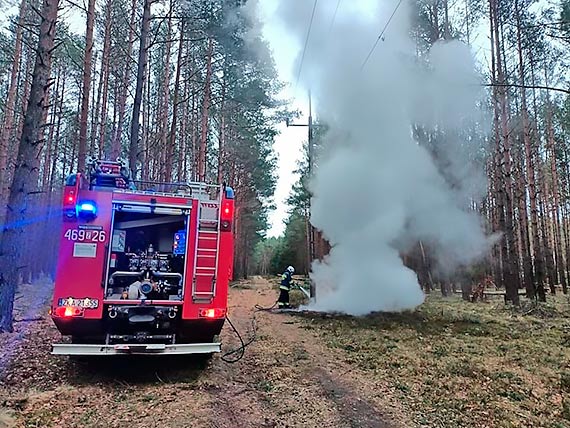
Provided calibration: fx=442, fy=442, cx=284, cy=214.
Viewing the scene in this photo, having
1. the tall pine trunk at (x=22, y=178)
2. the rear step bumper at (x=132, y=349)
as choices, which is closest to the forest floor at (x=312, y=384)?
the rear step bumper at (x=132, y=349)

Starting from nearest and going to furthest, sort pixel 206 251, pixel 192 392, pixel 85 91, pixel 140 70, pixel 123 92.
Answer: pixel 192 392
pixel 206 251
pixel 140 70
pixel 85 91
pixel 123 92

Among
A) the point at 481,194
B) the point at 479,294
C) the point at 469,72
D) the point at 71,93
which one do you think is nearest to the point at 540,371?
the point at 469,72

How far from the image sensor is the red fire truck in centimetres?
595

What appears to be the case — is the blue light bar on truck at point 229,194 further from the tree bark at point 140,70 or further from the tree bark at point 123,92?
the tree bark at point 123,92

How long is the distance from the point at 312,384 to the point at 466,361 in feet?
9.28

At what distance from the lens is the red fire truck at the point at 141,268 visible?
5953 millimetres

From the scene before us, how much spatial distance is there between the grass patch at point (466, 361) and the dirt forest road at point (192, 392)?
523mm

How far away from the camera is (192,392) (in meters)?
5.73

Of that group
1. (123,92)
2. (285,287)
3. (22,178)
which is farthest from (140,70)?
(285,287)

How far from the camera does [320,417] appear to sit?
4.93 meters

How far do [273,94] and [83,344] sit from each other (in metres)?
17.8

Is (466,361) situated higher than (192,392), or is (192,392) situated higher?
(466,361)

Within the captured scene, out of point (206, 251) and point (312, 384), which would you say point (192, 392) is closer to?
point (312, 384)

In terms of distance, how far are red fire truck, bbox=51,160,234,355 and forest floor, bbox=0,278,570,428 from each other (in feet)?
1.95
